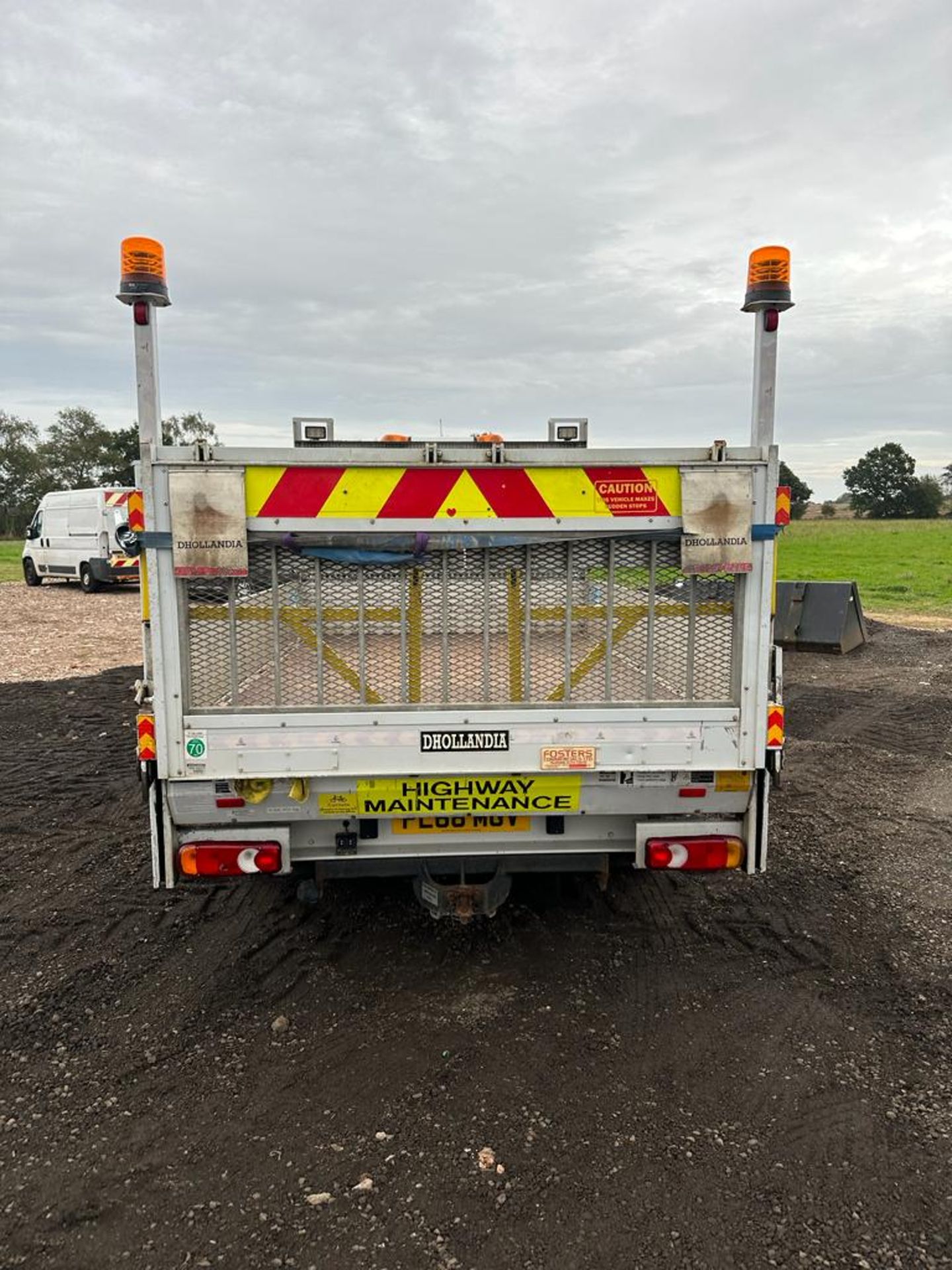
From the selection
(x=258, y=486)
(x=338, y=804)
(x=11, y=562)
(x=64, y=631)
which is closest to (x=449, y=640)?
(x=338, y=804)

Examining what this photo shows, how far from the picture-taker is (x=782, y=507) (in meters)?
3.74

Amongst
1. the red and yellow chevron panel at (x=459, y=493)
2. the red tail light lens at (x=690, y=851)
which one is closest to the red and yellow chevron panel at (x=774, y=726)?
the red tail light lens at (x=690, y=851)

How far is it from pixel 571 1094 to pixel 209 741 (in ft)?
6.80

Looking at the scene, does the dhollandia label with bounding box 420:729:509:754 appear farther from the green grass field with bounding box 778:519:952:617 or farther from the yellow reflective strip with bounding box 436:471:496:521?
the green grass field with bounding box 778:519:952:617

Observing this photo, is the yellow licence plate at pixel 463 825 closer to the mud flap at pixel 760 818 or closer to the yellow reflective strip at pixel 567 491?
the mud flap at pixel 760 818

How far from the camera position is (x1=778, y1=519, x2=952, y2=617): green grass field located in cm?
2136

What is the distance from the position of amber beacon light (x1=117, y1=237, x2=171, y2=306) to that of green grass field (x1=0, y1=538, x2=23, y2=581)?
28.3m

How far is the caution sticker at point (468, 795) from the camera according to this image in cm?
389

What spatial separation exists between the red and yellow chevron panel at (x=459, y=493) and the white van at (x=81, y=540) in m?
20.6

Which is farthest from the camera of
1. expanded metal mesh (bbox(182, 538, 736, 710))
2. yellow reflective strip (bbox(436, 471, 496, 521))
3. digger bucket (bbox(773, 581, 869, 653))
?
digger bucket (bbox(773, 581, 869, 653))

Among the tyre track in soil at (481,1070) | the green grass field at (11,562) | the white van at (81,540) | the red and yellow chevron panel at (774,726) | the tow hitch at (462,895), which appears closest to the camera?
the tyre track in soil at (481,1070)

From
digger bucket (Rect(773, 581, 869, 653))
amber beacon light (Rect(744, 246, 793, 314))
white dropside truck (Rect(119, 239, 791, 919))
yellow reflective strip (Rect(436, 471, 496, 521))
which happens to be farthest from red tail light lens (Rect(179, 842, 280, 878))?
digger bucket (Rect(773, 581, 869, 653))

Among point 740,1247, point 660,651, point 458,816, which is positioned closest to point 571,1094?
point 740,1247

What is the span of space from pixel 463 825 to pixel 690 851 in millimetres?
1043
